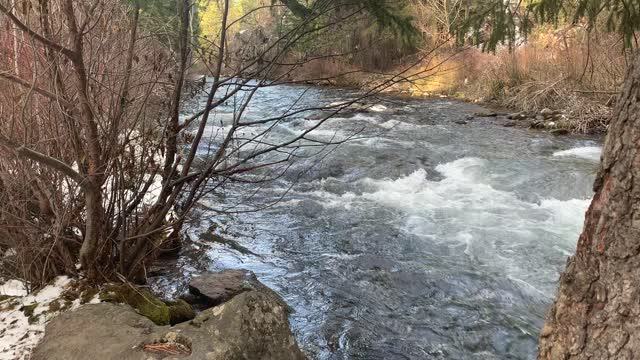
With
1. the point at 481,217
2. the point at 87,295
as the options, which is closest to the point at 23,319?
the point at 87,295

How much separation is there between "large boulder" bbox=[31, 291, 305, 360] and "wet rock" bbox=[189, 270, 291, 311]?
1.13 meters

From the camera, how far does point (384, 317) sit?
14.4 ft

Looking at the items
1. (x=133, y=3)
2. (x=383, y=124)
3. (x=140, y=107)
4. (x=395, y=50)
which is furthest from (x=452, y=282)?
(x=395, y=50)

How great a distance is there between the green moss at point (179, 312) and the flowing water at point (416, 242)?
2.97 feet

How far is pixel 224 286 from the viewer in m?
4.47

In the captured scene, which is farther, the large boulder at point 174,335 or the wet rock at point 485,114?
the wet rock at point 485,114

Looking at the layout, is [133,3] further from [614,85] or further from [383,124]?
[614,85]

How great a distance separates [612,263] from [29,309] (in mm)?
3243

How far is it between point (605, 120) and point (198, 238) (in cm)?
929

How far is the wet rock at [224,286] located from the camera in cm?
434

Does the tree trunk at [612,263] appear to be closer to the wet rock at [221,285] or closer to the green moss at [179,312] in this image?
the green moss at [179,312]

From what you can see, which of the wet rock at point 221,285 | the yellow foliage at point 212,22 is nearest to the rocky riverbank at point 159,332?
the wet rock at point 221,285

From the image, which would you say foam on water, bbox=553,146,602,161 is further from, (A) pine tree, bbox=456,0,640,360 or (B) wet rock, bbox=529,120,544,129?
(A) pine tree, bbox=456,0,640,360

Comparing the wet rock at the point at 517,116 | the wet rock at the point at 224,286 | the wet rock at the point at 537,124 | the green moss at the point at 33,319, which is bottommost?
the wet rock at the point at 224,286
